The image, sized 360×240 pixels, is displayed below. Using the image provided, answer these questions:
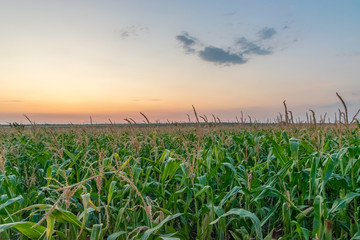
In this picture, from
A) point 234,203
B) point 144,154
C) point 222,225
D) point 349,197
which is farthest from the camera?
point 144,154

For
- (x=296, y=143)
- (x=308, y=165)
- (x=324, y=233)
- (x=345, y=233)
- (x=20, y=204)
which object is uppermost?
(x=296, y=143)

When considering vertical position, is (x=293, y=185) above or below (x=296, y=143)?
below

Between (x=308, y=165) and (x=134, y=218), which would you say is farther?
(x=308, y=165)

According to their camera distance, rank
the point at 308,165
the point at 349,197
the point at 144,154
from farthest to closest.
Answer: the point at 144,154 < the point at 308,165 < the point at 349,197

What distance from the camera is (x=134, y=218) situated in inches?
129

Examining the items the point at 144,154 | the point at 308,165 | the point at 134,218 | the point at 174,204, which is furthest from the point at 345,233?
the point at 144,154

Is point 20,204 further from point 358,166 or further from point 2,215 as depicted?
point 358,166

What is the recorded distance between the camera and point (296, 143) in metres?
3.44

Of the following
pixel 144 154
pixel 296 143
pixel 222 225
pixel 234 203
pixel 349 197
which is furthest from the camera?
pixel 144 154

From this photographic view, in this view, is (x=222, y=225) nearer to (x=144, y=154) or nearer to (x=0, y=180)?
(x=0, y=180)

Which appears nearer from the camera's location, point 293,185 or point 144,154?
point 293,185

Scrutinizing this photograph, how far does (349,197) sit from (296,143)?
2.84ft

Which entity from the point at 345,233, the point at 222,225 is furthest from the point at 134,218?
the point at 345,233

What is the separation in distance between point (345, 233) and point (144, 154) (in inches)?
170
